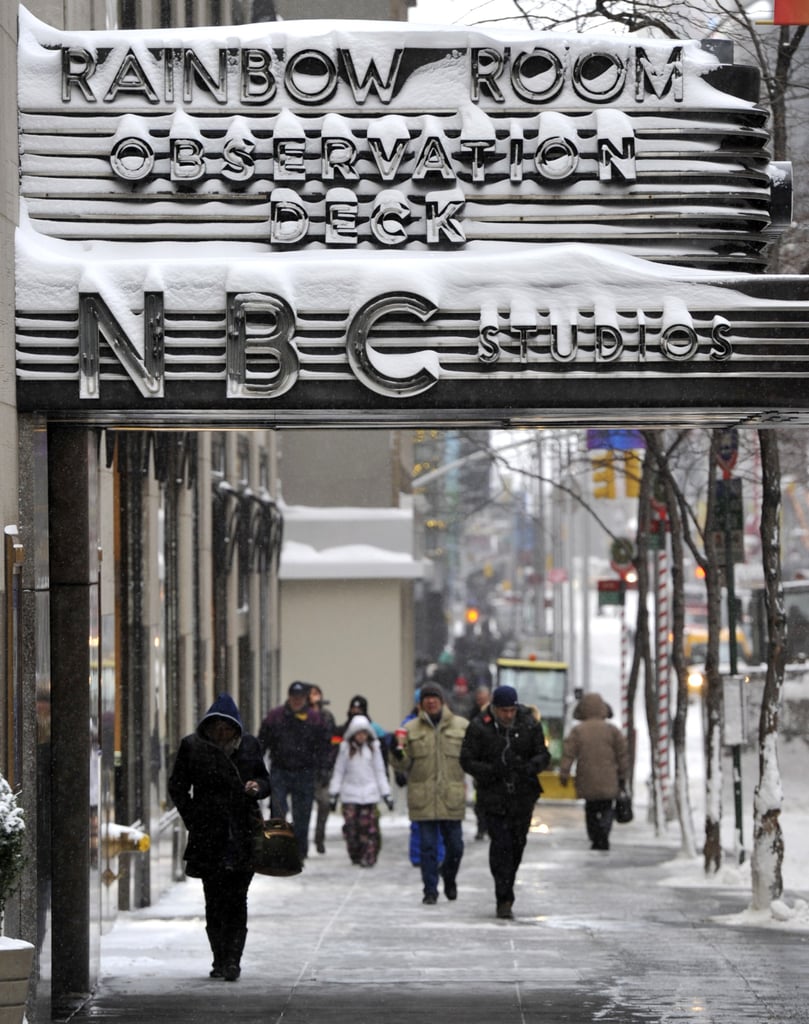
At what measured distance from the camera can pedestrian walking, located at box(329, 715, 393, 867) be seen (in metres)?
19.0

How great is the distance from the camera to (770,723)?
14.7 metres

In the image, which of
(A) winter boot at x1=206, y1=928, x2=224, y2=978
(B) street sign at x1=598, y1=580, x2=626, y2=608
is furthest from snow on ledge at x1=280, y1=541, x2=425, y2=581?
(A) winter boot at x1=206, y1=928, x2=224, y2=978

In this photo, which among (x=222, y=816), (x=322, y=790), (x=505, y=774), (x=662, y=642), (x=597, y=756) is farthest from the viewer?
(x=662, y=642)

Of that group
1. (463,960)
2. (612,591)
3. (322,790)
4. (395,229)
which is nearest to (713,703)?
(322,790)

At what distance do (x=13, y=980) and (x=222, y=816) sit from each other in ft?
12.6

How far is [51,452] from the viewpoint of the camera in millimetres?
10625

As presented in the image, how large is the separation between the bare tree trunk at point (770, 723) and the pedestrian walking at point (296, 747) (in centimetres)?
498

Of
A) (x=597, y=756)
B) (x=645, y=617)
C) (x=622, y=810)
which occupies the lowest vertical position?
(x=622, y=810)

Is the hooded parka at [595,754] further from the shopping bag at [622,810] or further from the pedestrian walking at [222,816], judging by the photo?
the pedestrian walking at [222,816]

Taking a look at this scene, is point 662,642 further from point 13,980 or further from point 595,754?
point 13,980

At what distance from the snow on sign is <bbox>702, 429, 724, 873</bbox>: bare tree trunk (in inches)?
293

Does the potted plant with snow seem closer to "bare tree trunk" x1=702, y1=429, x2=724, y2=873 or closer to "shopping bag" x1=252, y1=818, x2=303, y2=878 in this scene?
"shopping bag" x1=252, y1=818, x2=303, y2=878

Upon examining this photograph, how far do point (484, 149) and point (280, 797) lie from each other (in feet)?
32.0

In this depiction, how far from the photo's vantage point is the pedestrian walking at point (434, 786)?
15.3 meters
